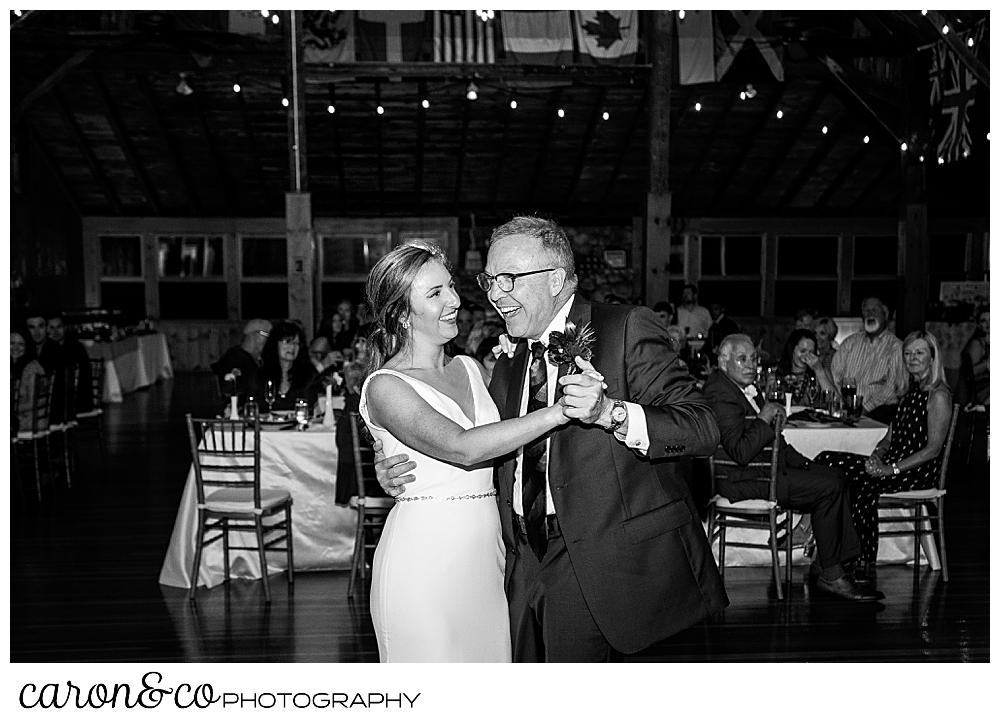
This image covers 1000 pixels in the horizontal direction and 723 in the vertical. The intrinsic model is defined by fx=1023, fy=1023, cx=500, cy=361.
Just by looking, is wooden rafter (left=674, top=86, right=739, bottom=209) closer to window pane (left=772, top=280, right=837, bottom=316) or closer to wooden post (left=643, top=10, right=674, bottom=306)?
window pane (left=772, top=280, right=837, bottom=316)

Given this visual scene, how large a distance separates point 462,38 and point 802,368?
24.2 feet

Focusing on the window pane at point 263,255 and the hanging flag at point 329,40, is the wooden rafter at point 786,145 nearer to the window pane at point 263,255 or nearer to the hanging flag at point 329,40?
A: the hanging flag at point 329,40

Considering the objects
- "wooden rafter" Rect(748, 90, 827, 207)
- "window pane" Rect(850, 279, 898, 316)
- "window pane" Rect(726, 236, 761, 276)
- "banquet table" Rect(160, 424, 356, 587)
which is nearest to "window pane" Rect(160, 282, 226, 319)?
"window pane" Rect(726, 236, 761, 276)

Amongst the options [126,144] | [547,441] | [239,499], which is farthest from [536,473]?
[126,144]

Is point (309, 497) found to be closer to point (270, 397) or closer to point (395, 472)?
point (270, 397)

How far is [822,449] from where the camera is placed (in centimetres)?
570

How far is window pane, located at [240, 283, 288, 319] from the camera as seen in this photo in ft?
59.3

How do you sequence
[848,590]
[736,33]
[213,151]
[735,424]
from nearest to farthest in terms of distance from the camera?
1. [735,424]
2. [848,590]
3. [736,33]
4. [213,151]

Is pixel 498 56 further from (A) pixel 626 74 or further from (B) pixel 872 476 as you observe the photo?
(B) pixel 872 476

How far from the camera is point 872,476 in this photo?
524 centimetres

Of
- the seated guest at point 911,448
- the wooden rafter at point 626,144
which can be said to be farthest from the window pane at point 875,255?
the seated guest at point 911,448

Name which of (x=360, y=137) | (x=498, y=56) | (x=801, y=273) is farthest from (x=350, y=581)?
(x=801, y=273)

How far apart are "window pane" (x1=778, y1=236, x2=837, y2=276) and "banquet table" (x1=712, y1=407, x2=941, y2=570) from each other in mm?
13216

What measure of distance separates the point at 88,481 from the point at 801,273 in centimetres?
1376
